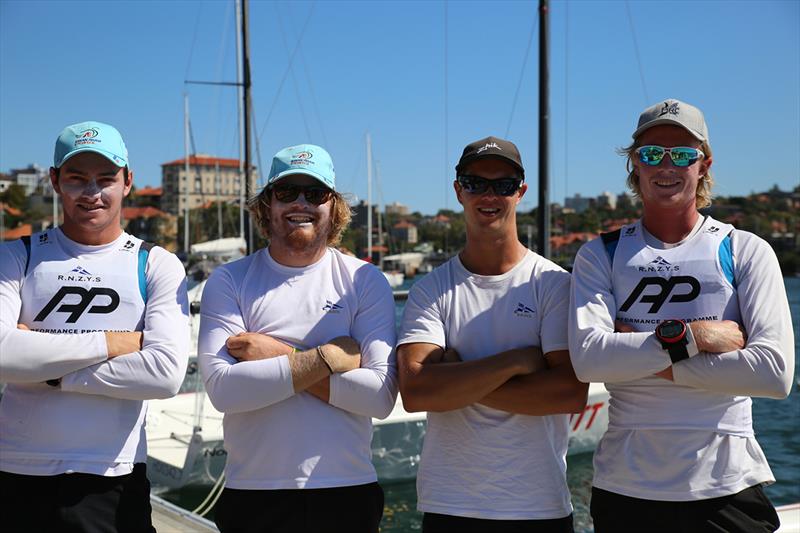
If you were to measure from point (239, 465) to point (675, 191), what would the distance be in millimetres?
2197

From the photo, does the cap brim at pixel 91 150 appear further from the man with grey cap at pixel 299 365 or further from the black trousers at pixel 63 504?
the black trousers at pixel 63 504

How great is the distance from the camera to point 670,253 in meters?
3.30

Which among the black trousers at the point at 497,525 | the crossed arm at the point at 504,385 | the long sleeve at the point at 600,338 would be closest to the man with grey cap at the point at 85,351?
the crossed arm at the point at 504,385

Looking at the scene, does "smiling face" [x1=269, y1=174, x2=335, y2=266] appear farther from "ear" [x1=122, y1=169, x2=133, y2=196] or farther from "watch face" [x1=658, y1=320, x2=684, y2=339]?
"watch face" [x1=658, y1=320, x2=684, y2=339]

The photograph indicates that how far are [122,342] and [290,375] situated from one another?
78 cm

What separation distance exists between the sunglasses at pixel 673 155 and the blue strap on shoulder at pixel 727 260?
1.24 feet

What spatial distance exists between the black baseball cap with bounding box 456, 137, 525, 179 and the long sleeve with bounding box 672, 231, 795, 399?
1.01 m

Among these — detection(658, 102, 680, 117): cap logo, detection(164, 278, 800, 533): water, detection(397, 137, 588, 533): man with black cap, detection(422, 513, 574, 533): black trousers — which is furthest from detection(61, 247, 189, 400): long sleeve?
detection(164, 278, 800, 533): water

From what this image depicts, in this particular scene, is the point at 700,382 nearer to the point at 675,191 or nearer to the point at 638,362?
the point at 638,362

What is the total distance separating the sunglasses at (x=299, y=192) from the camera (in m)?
3.50

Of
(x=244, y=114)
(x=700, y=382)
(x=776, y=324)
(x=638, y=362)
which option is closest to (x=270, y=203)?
(x=638, y=362)

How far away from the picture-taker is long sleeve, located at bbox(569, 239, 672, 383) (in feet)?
10.2

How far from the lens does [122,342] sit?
338 cm

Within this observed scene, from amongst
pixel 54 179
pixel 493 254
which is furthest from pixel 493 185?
Answer: pixel 54 179
